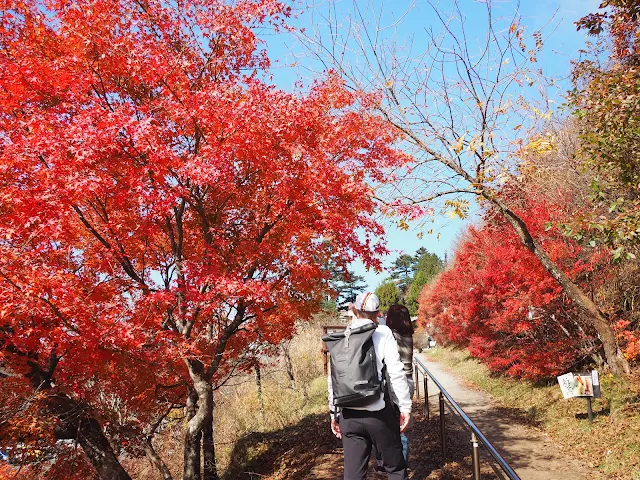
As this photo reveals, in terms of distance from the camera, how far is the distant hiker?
11.1 feet

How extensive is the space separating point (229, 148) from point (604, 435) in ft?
26.1

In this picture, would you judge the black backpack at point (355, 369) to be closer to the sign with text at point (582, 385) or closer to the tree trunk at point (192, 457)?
the tree trunk at point (192, 457)

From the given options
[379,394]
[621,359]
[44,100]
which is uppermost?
[44,100]

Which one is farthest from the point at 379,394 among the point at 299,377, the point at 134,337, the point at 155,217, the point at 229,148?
the point at 299,377

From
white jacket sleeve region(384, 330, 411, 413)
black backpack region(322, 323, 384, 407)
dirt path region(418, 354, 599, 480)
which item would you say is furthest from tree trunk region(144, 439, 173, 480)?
white jacket sleeve region(384, 330, 411, 413)

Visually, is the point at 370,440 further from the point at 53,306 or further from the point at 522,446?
the point at 522,446

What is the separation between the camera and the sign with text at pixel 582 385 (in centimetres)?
794

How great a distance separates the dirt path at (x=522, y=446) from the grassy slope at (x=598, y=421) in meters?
0.26

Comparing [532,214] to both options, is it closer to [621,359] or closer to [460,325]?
[621,359]

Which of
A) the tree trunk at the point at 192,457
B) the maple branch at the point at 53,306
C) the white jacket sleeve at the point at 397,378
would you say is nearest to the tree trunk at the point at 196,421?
the tree trunk at the point at 192,457

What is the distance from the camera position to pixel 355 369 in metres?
3.45

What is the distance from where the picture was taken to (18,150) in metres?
5.98

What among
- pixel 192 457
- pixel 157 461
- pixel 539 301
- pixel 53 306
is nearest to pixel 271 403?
pixel 157 461

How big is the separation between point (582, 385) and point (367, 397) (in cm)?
656
